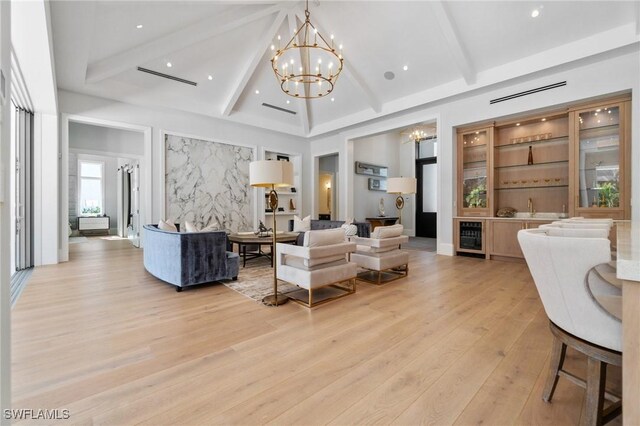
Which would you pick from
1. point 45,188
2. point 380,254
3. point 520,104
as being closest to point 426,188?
point 520,104

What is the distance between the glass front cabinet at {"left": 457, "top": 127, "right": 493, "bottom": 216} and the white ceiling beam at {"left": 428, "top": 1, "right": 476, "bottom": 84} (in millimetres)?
1177

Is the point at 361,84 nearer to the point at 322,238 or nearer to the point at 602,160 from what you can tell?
the point at 602,160

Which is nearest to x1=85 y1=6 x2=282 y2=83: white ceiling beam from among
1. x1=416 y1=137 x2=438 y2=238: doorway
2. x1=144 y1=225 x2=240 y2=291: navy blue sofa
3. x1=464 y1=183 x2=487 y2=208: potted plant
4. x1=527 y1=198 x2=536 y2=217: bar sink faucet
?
x1=144 y1=225 x2=240 y2=291: navy blue sofa

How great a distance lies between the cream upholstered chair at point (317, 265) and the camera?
312 centimetres

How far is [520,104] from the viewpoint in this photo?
5.36 metres

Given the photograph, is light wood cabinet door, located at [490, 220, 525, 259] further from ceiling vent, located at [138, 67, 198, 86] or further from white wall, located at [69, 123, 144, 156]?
white wall, located at [69, 123, 144, 156]

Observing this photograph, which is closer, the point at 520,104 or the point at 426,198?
the point at 520,104

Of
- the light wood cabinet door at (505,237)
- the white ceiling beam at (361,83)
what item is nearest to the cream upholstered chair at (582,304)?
the light wood cabinet door at (505,237)

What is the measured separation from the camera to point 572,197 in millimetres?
4887

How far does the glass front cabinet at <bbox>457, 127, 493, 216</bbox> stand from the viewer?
19.5 feet

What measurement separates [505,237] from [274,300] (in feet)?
15.6

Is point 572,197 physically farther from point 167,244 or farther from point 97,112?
point 97,112

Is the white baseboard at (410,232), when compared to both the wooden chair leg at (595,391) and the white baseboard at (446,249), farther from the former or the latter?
the wooden chair leg at (595,391)

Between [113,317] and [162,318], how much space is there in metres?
0.48
